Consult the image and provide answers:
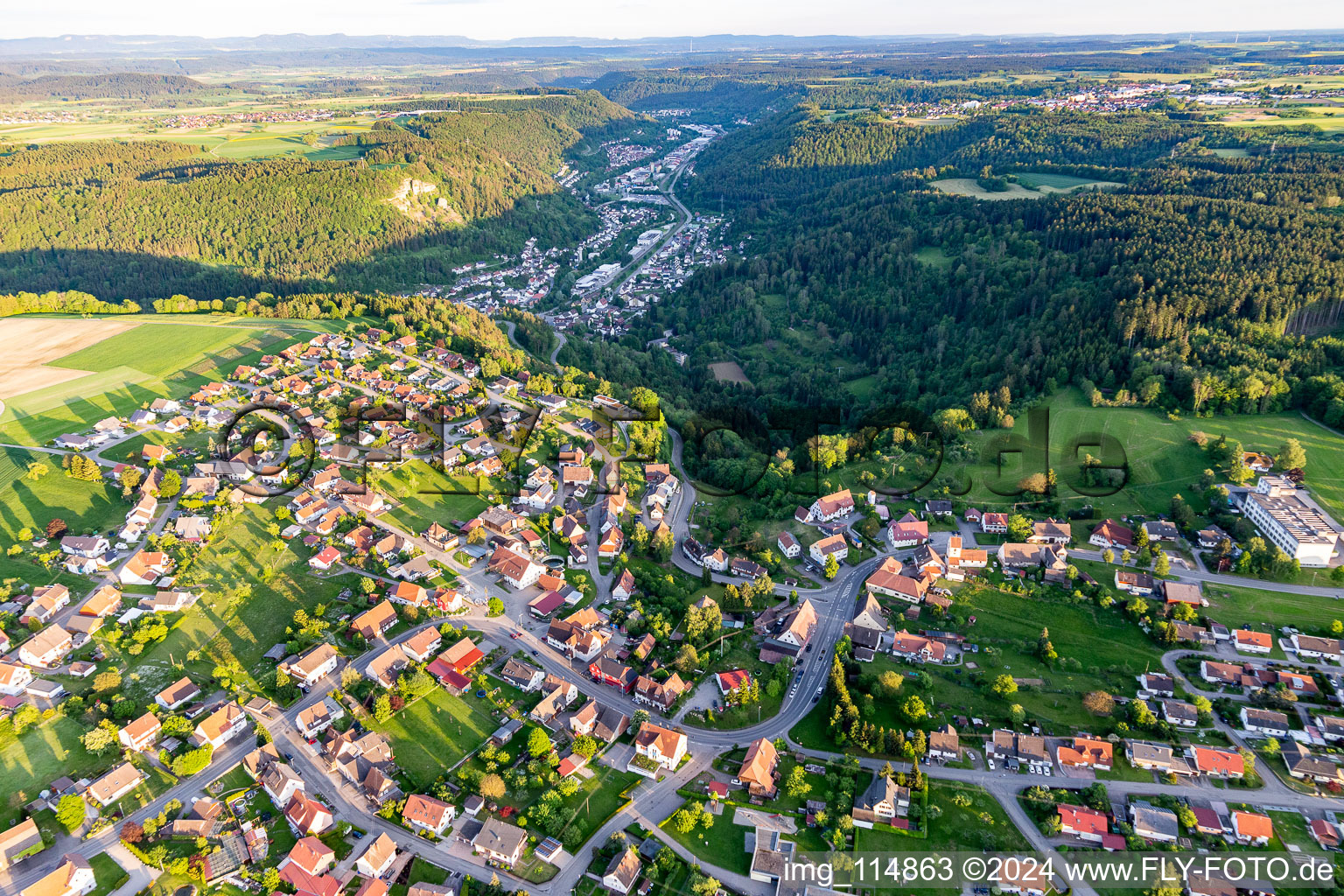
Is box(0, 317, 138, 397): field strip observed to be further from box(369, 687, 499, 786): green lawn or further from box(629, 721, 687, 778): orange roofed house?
box(629, 721, 687, 778): orange roofed house

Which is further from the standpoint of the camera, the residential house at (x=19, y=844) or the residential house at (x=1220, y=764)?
the residential house at (x=1220, y=764)

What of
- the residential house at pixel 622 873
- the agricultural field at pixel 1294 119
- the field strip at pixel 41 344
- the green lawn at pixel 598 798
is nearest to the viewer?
the residential house at pixel 622 873

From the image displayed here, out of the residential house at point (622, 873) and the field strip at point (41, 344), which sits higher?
the field strip at point (41, 344)

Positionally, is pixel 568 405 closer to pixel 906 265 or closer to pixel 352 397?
pixel 352 397

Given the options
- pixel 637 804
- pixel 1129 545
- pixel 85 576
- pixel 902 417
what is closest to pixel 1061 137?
pixel 902 417

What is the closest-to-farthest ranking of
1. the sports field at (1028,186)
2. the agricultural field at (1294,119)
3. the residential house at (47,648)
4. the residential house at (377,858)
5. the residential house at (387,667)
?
the residential house at (377,858), the residential house at (387,667), the residential house at (47,648), the sports field at (1028,186), the agricultural field at (1294,119)

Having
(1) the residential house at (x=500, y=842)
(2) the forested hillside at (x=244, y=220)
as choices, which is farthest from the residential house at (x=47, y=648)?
(2) the forested hillside at (x=244, y=220)

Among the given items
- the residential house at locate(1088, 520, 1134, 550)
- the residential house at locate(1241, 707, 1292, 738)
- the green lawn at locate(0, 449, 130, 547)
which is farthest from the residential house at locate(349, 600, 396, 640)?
the residential house at locate(1088, 520, 1134, 550)

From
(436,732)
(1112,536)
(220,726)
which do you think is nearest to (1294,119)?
(1112,536)

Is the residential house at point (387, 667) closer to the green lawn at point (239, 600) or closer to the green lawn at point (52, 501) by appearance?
the green lawn at point (239, 600)

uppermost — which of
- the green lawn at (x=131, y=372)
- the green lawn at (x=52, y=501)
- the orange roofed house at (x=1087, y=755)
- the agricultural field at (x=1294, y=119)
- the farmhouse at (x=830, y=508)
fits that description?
the agricultural field at (x=1294, y=119)
